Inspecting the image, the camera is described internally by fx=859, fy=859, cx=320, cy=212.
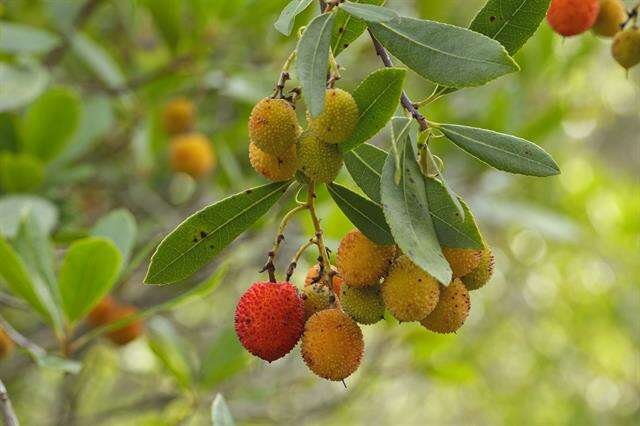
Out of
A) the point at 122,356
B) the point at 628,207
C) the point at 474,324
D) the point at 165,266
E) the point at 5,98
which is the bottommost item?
the point at 474,324

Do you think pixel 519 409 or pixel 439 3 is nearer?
pixel 439 3

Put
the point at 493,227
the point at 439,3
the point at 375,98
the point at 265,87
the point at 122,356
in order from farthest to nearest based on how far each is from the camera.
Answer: the point at 493,227
the point at 122,356
the point at 439,3
the point at 265,87
the point at 375,98

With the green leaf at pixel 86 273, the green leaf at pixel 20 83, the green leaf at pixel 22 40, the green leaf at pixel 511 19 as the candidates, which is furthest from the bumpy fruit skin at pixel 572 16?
the green leaf at pixel 22 40

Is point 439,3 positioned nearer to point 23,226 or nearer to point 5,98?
point 5,98

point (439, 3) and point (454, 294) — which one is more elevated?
point (454, 294)

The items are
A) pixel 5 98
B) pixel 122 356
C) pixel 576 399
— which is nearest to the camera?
pixel 5 98

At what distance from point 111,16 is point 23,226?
4.65ft

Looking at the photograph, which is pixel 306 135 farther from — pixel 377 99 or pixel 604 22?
pixel 604 22

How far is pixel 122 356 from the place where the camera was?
12.4 feet

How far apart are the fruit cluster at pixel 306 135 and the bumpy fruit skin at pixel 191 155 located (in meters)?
1.48

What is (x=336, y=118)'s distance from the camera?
846mm

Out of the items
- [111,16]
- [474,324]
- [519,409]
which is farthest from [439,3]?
[519,409]

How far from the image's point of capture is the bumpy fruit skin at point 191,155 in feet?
7.80

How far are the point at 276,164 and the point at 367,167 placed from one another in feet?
0.32
